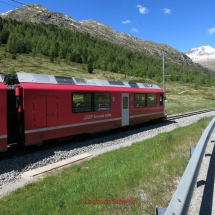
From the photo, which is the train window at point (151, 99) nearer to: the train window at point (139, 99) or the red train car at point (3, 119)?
the train window at point (139, 99)

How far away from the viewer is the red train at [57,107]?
10.1 m

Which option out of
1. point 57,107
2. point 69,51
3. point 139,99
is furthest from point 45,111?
point 69,51

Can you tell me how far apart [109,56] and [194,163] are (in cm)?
16820

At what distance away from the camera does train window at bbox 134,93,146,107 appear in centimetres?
1725

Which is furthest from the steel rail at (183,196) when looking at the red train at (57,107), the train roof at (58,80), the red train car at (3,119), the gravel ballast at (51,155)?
the train roof at (58,80)

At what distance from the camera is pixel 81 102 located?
12875 mm

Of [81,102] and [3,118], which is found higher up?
[81,102]

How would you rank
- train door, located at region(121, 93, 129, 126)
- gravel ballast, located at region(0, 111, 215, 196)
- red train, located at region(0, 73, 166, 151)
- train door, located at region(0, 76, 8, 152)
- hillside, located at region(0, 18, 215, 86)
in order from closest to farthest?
gravel ballast, located at region(0, 111, 215, 196) < train door, located at region(0, 76, 8, 152) < red train, located at region(0, 73, 166, 151) < train door, located at region(121, 93, 129, 126) < hillside, located at region(0, 18, 215, 86)

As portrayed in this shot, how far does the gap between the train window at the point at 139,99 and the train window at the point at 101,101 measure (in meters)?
3.26

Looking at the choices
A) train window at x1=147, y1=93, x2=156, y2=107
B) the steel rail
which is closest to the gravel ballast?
train window at x1=147, y1=93, x2=156, y2=107

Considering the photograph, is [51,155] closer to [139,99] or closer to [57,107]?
[57,107]

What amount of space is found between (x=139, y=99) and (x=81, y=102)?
6.16m

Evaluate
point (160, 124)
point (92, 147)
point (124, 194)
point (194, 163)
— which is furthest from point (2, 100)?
point (160, 124)

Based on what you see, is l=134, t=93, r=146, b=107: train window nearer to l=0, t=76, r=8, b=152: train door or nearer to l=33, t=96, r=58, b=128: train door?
l=33, t=96, r=58, b=128: train door
